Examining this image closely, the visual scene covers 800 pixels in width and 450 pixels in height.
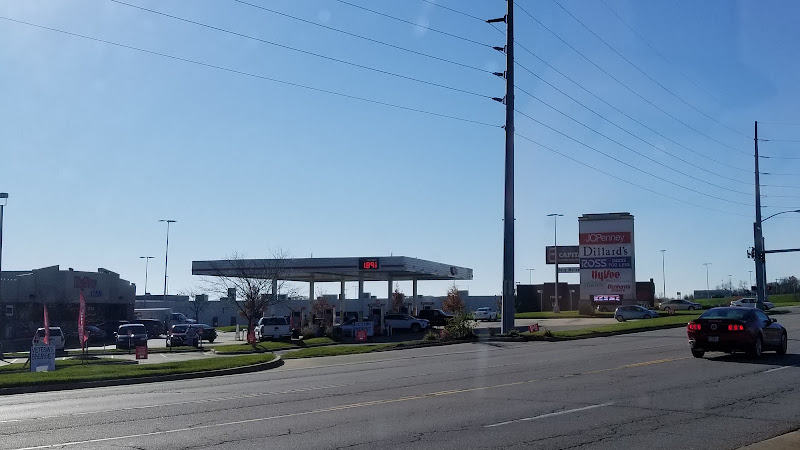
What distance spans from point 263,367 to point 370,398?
38.5 ft

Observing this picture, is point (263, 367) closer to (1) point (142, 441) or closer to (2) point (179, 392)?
(2) point (179, 392)

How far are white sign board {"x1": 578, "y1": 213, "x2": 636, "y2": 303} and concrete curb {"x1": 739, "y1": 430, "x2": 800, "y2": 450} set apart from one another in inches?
2479

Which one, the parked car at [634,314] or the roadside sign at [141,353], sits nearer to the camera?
the roadside sign at [141,353]

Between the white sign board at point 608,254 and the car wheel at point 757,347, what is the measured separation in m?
51.0

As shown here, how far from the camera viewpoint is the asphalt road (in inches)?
424

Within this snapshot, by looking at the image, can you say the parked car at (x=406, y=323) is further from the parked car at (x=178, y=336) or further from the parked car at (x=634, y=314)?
the parked car at (x=634, y=314)

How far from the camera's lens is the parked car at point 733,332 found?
2075 centimetres

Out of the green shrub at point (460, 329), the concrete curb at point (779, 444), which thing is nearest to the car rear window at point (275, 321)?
the green shrub at point (460, 329)

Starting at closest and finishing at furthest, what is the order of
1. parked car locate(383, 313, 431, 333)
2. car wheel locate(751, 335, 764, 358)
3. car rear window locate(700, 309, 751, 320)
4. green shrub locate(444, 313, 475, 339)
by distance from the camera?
car wheel locate(751, 335, 764, 358) < car rear window locate(700, 309, 751, 320) < green shrub locate(444, 313, 475, 339) < parked car locate(383, 313, 431, 333)

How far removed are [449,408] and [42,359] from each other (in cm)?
1815

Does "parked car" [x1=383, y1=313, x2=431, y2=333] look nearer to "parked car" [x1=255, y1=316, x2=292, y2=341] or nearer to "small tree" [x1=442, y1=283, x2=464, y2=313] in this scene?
"parked car" [x1=255, y1=316, x2=292, y2=341]

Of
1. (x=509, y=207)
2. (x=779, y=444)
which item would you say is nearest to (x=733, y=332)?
(x=779, y=444)

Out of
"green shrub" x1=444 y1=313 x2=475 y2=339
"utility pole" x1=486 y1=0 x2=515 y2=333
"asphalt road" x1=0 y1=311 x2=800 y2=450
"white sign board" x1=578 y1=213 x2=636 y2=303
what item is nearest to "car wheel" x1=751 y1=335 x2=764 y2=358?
"asphalt road" x1=0 y1=311 x2=800 y2=450

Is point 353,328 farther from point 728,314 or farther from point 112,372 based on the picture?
point 728,314
